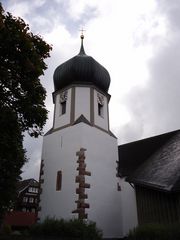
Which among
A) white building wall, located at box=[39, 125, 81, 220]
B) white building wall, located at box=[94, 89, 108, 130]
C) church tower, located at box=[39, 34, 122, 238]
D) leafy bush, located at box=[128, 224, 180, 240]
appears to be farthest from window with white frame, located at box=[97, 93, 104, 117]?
leafy bush, located at box=[128, 224, 180, 240]

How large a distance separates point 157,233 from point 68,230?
14.7 ft

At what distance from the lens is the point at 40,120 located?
11336 mm

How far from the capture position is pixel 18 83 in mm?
10875

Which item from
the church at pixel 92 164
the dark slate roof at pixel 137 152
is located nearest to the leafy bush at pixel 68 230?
the church at pixel 92 164

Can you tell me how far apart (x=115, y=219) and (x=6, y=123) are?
1107 centimetres

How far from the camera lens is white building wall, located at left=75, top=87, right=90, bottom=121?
64.2 feet

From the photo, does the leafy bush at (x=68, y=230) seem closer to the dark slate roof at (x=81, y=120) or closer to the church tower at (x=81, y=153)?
the church tower at (x=81, y=153)

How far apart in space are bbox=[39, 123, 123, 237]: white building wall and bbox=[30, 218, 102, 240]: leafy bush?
3.29 m

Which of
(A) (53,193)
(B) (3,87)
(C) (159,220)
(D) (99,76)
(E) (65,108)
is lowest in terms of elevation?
(C) (159,220)

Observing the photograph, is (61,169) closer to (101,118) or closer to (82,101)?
(101,118)

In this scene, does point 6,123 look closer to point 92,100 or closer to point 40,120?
point 40,120

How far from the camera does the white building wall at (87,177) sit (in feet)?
54.9

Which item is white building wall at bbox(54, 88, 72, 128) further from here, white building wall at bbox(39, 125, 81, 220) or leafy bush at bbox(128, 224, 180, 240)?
leafy bush at bbox(128, 224, 180, 240)

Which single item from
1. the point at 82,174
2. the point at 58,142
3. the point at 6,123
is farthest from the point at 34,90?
the point at 58,142
